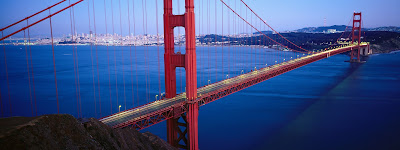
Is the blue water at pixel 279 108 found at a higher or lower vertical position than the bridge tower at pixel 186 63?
lower

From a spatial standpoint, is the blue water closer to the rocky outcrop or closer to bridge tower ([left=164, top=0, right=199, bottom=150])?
bridge tower ([left=164, top=0, right=199, bottom=150])

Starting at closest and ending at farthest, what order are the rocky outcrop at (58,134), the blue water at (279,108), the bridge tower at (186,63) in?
the rocky outcrop at (58,134)
the bridge tower at (186,63)
the blue water at (279,108)

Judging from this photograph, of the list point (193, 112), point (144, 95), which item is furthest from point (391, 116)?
point (144, 95)

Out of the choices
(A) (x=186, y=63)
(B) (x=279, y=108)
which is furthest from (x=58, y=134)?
(B) (x=279, y=108)

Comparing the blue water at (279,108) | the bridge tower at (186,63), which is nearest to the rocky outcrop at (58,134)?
the bridge tower at (186,63)

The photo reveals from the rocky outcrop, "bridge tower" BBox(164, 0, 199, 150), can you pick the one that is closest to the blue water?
"bridge tower" BBox(164, 0, 199, 150)

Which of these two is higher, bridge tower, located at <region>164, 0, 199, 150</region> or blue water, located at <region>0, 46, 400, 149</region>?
bridge tower, located at <region>164, 0, 199, 150</region>

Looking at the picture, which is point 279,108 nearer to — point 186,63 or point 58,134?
point 186,63

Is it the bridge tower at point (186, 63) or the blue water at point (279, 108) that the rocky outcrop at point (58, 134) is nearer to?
the bridge tower at point (186, 63)
